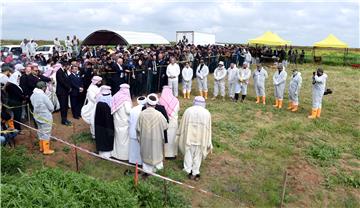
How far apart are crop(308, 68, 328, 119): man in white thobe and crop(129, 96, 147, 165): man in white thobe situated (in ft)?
21.4

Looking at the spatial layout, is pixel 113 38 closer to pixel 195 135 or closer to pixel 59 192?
pixel 195 135

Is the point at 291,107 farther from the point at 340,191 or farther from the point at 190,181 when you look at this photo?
the point at 190,181

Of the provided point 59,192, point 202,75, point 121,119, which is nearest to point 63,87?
point 121,119

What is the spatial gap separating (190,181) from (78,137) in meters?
3.16

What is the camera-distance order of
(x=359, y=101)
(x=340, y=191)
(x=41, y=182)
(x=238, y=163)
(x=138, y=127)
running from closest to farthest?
(x=41, y=182) < (x=138, y=127) < (x=340, y=191) < (x=238, y=163) < (x=359, y=101)

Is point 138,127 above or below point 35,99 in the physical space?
below

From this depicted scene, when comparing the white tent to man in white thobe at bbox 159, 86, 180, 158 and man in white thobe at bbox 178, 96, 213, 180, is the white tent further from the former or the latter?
man in white thobe at bbox 178, 96, 213, 180

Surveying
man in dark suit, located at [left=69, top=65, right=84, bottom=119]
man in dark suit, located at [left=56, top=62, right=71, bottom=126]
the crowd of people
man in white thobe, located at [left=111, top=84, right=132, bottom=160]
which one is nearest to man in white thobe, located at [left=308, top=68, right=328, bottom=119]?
the crowd of people

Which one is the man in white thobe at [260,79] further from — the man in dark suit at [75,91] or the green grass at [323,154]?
the man in dark suit at [75,91]

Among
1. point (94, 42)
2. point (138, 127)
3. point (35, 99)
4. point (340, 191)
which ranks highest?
point (94, 42)

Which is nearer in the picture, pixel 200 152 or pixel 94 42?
pixel 200 152

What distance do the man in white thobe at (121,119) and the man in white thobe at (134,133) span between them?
16 centimetres

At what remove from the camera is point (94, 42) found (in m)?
23.8

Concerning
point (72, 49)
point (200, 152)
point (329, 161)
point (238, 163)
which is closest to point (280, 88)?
point (329, 161)
